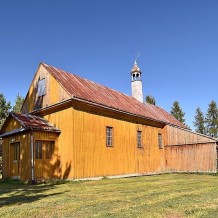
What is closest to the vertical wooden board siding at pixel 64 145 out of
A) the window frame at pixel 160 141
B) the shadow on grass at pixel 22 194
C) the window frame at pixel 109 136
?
the shadow on grass at pixel 22 194

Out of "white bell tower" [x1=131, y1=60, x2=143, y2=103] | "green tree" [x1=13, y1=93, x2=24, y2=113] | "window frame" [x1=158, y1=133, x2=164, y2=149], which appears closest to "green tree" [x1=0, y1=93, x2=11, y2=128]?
"green tree" [x1=13, y1=93, x2=24, y2=113]

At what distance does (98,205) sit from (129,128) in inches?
552

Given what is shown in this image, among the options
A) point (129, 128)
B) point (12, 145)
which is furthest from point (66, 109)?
point (129, 128)

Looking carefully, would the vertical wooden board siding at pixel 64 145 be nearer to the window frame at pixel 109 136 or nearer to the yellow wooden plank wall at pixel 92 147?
the yellow wooden plank wall at pixel 92 147

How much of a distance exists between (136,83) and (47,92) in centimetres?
1420

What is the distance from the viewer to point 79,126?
17.2m

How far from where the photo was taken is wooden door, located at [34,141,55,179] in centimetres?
1642

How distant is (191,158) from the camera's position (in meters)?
24.2

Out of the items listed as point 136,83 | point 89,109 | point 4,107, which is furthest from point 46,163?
point 4,107

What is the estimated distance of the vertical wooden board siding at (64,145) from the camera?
656 inches

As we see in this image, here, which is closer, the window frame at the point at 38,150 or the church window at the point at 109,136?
the window frame at the point at 38,150

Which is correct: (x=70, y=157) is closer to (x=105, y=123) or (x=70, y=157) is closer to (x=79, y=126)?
(x=79, y=126)

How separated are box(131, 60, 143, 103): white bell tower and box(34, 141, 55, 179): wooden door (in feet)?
48.7

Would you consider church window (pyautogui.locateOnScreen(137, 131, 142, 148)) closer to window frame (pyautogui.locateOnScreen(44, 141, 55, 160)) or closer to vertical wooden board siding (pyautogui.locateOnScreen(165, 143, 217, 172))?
vertical wooden board siding (pyautogui.locateOnScreen(165, 143, 217, 172))
